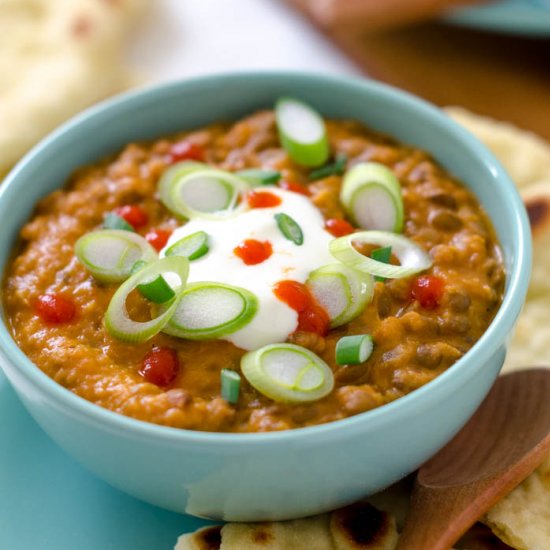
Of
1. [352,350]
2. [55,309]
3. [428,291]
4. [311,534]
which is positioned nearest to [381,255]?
[428,291]

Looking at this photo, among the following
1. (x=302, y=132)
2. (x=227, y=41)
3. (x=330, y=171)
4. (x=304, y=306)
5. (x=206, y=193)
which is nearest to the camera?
(x=304, y=306)

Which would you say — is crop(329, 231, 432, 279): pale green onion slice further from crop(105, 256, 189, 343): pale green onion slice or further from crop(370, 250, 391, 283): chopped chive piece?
crop(105, 256, 189, 343): pale green onion slice

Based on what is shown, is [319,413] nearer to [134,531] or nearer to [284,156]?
[134,531]

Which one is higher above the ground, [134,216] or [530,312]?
[134,216]

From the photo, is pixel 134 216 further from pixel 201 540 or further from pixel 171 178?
pixel 201 540

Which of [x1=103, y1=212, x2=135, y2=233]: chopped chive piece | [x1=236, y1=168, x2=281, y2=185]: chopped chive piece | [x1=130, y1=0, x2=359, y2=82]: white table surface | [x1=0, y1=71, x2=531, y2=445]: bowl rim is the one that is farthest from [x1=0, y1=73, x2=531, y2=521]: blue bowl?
[x1=130, y1=0, x2=359, y2=82]: white table surface

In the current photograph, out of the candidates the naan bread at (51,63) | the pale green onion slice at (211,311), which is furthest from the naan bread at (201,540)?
the naan bread at (51,63)

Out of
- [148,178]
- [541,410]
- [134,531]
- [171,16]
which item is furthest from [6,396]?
[171,16]

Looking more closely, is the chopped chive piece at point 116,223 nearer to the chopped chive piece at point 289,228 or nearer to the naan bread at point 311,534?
the chopped chive piece at point 289,228
